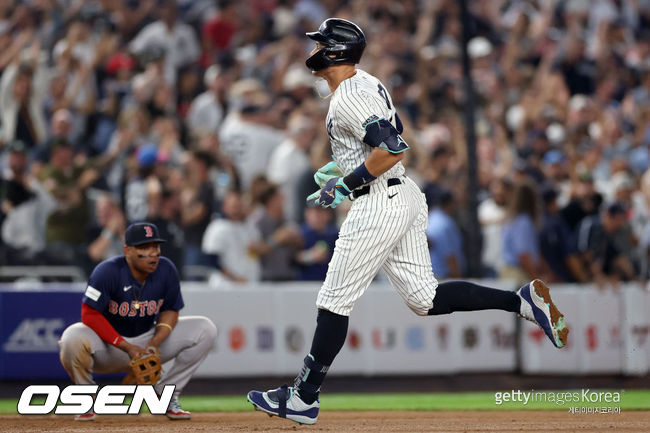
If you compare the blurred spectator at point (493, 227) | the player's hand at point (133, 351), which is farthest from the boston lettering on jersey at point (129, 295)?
the blurred spectator at point (493, 227)

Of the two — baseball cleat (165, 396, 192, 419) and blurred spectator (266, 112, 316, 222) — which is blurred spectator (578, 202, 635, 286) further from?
baseball cleat (165, 396, 192, 419)

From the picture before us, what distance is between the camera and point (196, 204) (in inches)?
495

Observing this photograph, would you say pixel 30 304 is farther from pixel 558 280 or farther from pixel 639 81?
pixel 639 81

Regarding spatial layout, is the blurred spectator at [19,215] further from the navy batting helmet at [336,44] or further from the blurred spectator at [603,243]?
the blurred spectator at [603,243]

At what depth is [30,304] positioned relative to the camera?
11.5m

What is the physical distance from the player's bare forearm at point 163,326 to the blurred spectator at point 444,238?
4874mm

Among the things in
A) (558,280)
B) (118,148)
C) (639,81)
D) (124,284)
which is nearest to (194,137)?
(118,148)

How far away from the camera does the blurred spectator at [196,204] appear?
12461 mm

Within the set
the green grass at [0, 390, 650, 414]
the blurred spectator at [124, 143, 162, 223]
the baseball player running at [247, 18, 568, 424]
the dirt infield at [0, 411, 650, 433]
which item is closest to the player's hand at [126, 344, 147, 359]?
the dirt infield at [0, 411, 650, 433]

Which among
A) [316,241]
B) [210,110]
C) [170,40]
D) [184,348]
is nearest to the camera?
[184,348]

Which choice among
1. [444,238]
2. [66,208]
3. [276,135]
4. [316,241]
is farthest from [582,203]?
[66,208]

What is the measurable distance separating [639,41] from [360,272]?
1354cm

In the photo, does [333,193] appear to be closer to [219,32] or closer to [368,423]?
[368,423]

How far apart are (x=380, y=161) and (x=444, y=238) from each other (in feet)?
20.4
